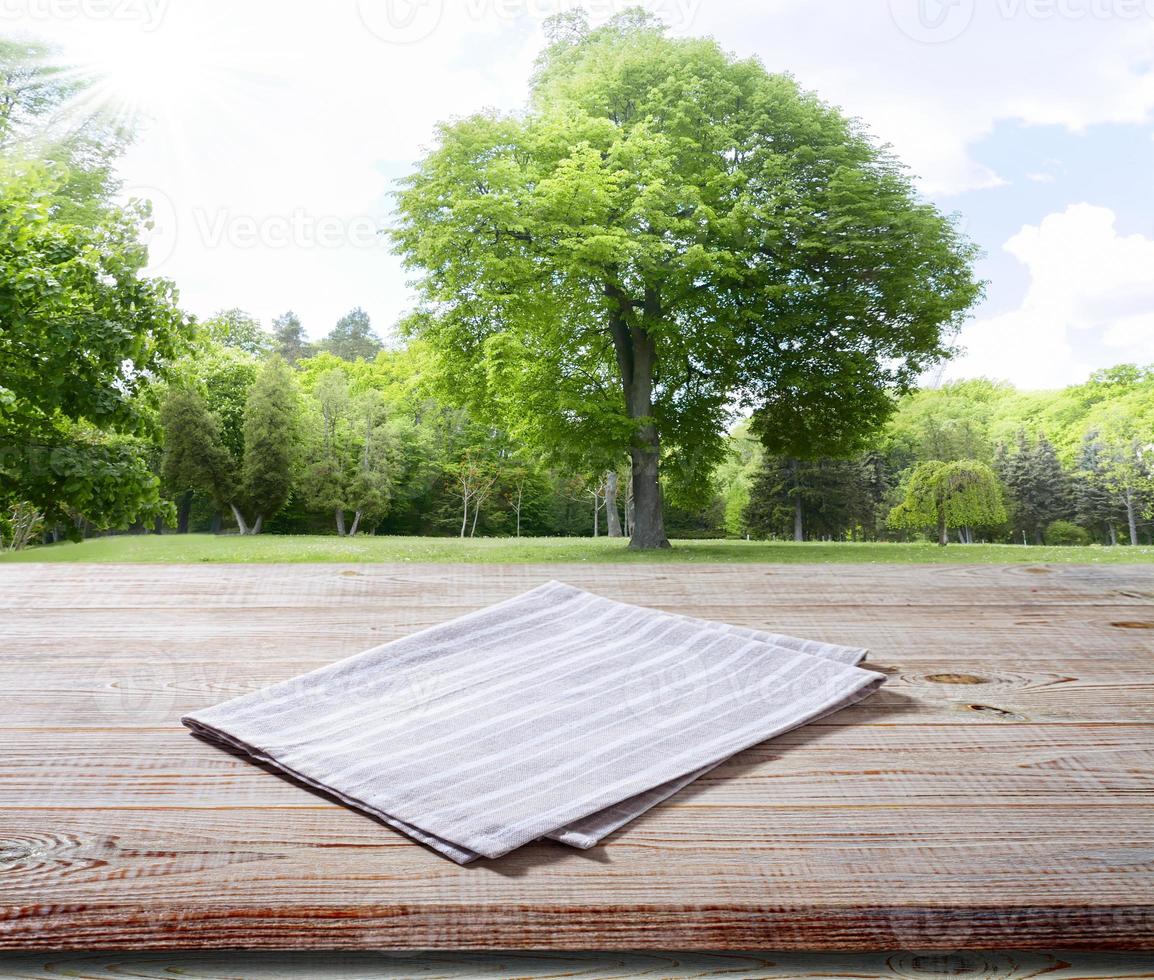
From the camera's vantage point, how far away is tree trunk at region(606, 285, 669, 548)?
576 centimetres

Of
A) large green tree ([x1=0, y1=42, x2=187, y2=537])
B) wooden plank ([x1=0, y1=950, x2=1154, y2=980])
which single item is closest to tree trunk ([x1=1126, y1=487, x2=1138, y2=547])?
large green tree ([x1=0, y1=42, x2=187, y2=537])

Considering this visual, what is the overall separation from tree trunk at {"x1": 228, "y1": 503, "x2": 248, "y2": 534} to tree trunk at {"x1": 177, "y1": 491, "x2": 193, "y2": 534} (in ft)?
0.80

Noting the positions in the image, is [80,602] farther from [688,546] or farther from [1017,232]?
[1017,232]

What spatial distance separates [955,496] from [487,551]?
357cm

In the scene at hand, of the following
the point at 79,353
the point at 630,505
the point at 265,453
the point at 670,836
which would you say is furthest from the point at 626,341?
the point at 670,836

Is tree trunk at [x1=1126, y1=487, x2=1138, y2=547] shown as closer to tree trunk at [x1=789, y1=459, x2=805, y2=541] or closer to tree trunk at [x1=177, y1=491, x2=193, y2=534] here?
tree trunk at [x1=789, y1=459, x2=805, y2=541]

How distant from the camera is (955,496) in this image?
630cm

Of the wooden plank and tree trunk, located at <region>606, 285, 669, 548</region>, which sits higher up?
tree trunk, located at <region>606, 285, 669, 548</region>

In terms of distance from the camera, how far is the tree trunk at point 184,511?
16.6 ft

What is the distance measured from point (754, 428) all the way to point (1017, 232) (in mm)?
2543

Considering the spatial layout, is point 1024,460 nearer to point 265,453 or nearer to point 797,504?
point 797,504

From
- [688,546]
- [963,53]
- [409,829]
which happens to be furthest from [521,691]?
[963,53]

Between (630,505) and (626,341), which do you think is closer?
(626,341)

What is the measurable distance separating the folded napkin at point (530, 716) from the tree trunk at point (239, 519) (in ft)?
15.6
